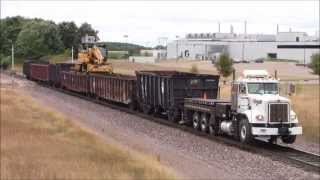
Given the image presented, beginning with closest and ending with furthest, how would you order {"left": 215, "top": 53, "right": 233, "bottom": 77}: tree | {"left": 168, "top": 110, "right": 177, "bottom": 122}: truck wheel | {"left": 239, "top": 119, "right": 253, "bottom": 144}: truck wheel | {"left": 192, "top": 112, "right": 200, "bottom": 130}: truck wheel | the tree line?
{"left": 239, "top": 119, "right": 253, "bottom": 144}: truck wheel
{"left": 192, "top": 112, "right": 200, "bottom": 130}: truck wheel
{"left": 168, "top": 110, "right": 177, "bottom": 122}: truck wheel
{"left": 215, "top": 53, "right": 233, "bottom": 77}: tree
the tree line

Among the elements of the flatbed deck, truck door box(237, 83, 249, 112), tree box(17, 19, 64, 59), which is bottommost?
the flatbed deck

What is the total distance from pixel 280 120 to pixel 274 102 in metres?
0.66

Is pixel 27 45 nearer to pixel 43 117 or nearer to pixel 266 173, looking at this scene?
pixel 43 117

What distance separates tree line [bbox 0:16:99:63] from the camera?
386 ft

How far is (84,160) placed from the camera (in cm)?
1542

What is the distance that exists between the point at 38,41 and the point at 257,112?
4206 inches

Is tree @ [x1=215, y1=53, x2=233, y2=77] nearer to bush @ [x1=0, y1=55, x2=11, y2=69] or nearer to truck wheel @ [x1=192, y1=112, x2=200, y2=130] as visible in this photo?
bush @ [x1=0, y1=55, x2=11, y2=69]

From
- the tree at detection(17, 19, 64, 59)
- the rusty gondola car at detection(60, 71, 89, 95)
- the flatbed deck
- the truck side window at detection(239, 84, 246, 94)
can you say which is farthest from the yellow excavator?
the tree at detection(17, 19, 64, 59)

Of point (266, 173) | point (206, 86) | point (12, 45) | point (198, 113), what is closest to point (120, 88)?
point (206, 86)

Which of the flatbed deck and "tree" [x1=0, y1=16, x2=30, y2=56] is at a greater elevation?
"tree" [x1=0, y1=16, x2=30, y2=56]

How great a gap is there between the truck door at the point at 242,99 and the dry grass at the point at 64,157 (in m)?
5.29

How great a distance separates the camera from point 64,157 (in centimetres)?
1569

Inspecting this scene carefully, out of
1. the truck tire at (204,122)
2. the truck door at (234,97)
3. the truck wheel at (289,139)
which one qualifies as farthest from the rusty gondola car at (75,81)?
the truck wheel at (289,139)

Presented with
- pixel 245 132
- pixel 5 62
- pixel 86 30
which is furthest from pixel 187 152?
pixel 86 30
